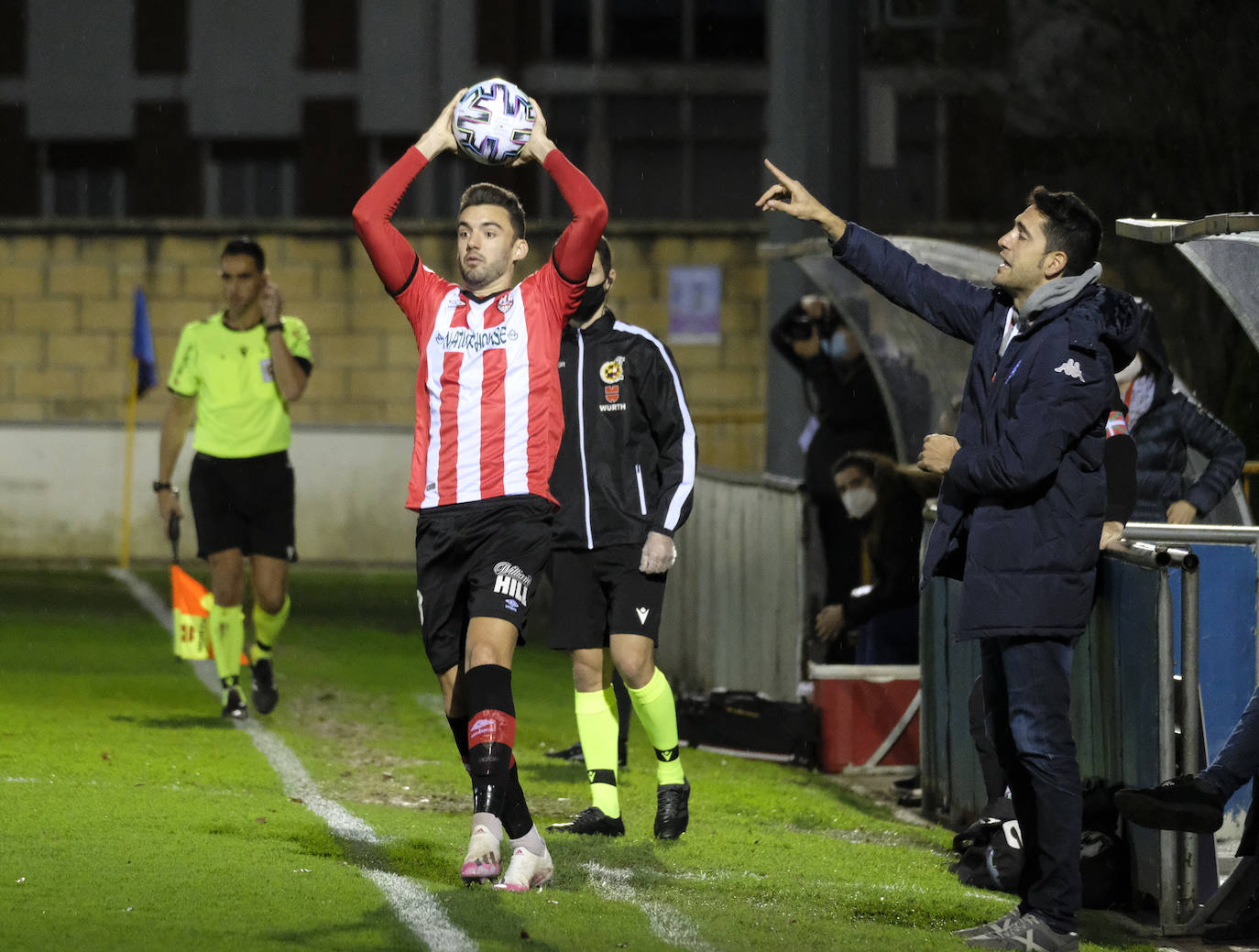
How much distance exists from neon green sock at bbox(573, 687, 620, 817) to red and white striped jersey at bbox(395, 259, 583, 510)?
1.52m

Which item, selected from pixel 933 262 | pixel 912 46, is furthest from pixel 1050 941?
pixel 912 46

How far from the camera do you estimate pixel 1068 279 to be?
18.4 ft

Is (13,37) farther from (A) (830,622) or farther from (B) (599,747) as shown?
Result: (B) (599,747)

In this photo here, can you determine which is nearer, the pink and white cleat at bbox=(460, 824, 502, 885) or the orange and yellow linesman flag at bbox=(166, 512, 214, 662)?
the pink and white cleat at bbox=(460, 824, 502, 885)

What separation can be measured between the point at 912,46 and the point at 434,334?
2357 cm

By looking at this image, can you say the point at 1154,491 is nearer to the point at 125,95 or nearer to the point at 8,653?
the point at 8,653

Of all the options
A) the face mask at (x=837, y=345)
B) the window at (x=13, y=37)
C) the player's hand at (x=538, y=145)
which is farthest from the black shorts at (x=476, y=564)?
the window at (x=13, y=37)

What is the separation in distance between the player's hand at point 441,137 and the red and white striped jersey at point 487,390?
1.38 ft

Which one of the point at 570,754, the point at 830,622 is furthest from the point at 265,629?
the point at 830,622

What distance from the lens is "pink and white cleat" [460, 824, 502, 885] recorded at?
5633 mm

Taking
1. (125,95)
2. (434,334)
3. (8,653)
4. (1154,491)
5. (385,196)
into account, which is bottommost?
(8,653)

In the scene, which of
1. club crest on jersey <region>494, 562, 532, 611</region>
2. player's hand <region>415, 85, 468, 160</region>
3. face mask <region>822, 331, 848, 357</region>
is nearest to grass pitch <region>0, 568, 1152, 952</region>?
club crest on jersey <region>494, 562, 532, 611</region>

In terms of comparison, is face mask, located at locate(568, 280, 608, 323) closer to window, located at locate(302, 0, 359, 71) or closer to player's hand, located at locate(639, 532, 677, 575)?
player's hand, located at locate(639, 532, 677, 575)

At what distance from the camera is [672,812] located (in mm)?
7297
